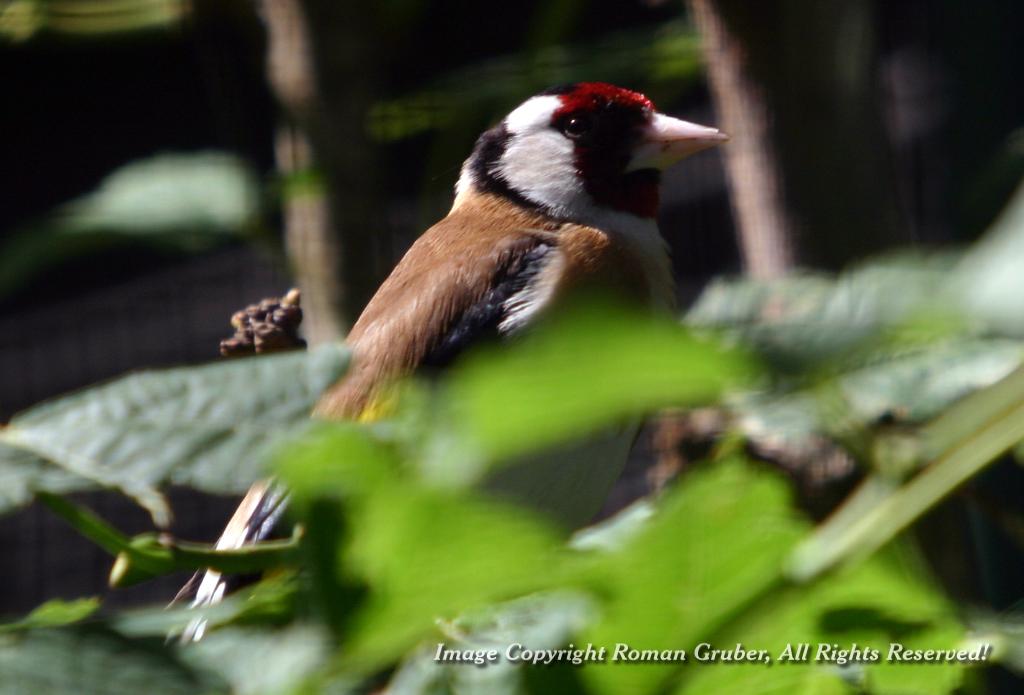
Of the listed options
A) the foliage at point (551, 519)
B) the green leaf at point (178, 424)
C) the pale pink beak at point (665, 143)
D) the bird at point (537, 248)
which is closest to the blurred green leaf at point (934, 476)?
the foliage at point (551, 519)

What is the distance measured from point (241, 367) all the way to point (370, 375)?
535 millimetres

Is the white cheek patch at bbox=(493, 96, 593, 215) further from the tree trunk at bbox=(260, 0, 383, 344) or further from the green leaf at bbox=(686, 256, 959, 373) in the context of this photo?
the green leaf at bbox=(686, 256, 959, 373)

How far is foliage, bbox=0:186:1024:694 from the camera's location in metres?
0.18

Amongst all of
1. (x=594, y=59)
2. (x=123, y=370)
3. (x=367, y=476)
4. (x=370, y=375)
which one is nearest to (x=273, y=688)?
(x=367, y=476)

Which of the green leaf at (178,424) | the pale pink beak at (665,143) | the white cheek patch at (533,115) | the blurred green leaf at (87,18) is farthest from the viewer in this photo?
the blurred green leaf at (87,18)

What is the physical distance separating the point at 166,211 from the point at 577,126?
1.29 ft

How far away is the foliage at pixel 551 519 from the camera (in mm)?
184

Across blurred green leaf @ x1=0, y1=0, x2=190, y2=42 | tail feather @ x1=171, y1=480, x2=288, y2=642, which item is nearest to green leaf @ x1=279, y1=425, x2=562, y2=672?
tail feather @ x1=171, y1=480, x2=288, y2=642

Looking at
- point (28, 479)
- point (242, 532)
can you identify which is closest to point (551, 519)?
point (28, 479)

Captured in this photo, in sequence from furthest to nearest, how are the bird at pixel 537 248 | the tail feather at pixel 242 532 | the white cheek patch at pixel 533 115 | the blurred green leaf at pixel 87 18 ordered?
the blurred green leaf at pixel 87 18 < the white cheek patch at pixel 533 115 < the bird at pixel 537 248 < the tail feather at pixel 242 532

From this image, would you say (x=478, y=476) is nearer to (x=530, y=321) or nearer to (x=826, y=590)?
(x=826, y=590)

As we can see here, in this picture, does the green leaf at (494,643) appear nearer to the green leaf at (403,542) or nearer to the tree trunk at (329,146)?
the green leaf at (403,542)

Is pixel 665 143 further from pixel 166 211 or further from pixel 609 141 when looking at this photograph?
pixel 166 211

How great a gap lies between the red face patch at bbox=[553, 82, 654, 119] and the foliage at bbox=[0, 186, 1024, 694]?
83 centimetres
